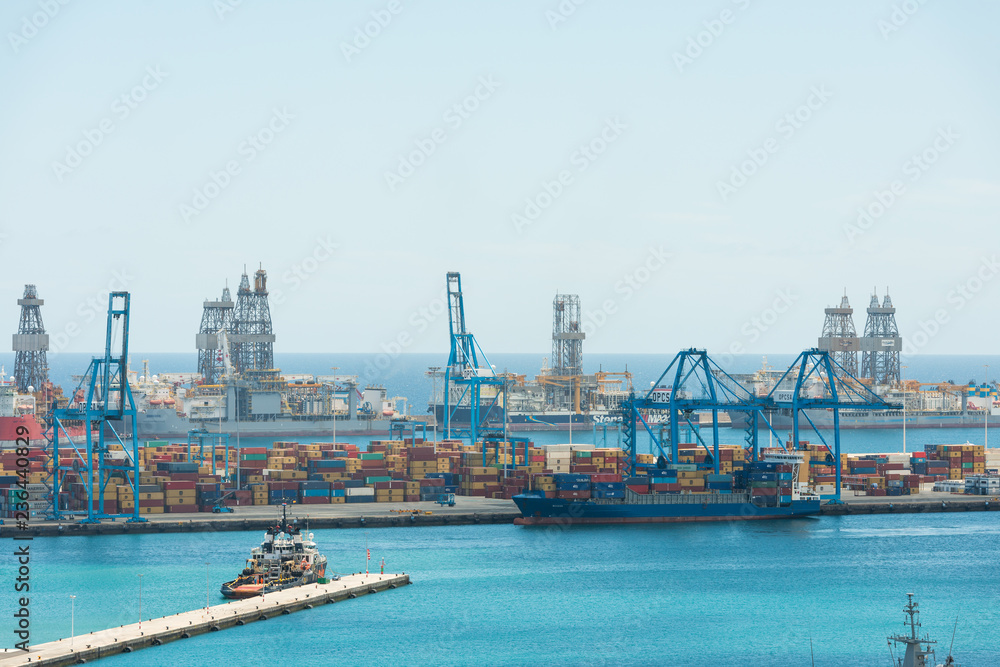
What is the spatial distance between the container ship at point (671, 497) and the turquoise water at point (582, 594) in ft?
4.83

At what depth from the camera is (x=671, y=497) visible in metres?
72.8

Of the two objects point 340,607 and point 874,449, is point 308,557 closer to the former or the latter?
point 340,607

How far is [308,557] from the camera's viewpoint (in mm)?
52125

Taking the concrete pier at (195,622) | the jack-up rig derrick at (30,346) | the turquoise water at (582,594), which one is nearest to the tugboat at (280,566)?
the concrete pier at (195,622)

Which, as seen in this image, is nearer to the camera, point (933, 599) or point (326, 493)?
point (933, 599)

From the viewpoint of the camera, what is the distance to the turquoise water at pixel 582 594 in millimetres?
43688

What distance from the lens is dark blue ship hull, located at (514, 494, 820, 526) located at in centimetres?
7081

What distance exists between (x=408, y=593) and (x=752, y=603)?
1150cm

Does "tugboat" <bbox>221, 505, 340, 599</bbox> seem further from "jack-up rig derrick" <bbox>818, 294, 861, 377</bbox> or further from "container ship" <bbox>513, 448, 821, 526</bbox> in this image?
"jack-up rig derrick" <bbox>818, 294, 861, 377</bbox>

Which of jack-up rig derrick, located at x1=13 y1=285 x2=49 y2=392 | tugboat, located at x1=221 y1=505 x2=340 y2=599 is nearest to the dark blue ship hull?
tugboat, located at x1=221 y1=505 x2=340 y2=599

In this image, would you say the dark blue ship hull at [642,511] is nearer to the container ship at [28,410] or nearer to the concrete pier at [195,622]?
the concrete pier at [195,622]

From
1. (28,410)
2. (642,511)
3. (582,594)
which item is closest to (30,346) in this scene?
(28,410)

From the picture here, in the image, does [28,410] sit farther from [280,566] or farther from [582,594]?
[582,594]

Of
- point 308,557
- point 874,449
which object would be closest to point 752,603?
point 308,557
